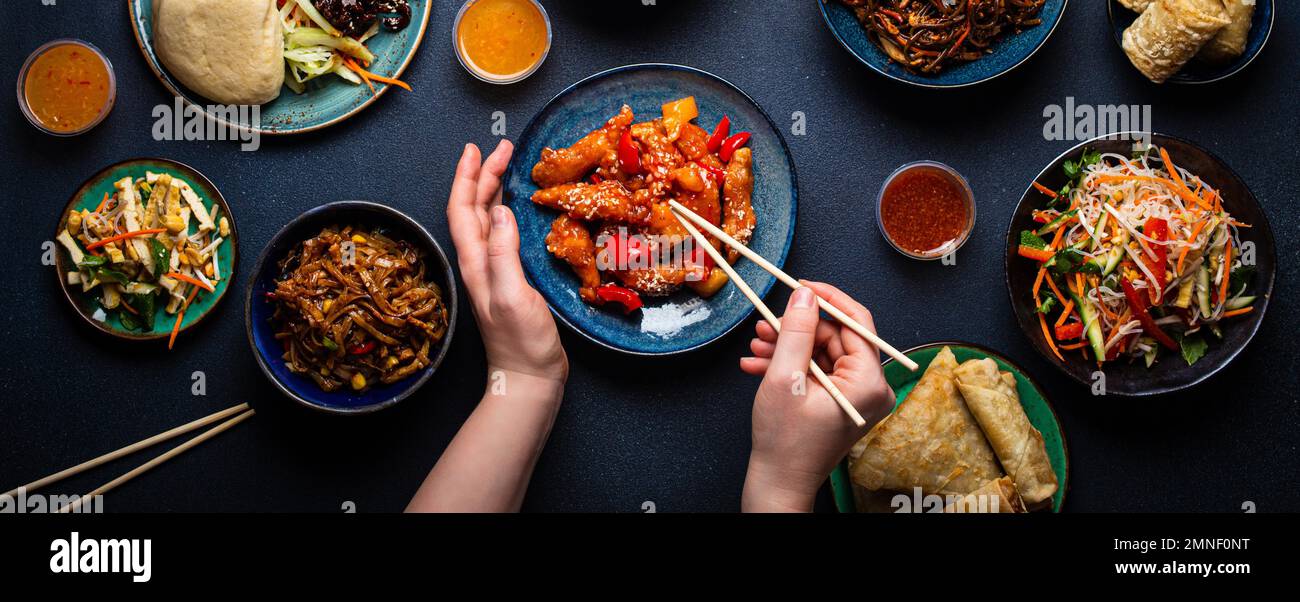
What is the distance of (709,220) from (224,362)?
6.82 ft

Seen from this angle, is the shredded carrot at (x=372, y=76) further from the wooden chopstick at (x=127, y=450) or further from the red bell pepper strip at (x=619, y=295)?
the wooden chopstick at (x=127, y=450)

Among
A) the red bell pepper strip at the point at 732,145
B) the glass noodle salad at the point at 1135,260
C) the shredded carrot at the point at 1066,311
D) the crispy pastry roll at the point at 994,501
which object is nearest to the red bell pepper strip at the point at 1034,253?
the glass noodle salad at the point at 1135,260

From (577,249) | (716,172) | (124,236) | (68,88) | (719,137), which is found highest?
(68,88)

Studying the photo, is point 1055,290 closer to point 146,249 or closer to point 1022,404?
point 1022,404

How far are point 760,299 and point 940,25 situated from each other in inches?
50.7

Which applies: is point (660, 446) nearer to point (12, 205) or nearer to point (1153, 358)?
point (1153, 358)

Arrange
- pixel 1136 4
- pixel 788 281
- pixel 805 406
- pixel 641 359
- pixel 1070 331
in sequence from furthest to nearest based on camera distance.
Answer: pixel 641 359 < pixel 1136 4 < pixel 1070 331 < pixel 788 281 < pixel 805 406

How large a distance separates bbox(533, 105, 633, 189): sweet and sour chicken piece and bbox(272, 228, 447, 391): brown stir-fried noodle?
0.61 meters

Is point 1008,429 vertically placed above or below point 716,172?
below

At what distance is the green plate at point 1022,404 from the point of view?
9.42 feet

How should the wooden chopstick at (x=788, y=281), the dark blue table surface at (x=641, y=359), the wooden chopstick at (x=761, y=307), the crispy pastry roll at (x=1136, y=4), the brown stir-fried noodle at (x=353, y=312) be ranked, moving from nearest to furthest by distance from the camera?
the wooden chopstick at (x=761, y=307)
the wooden chopstick at (x=788, y=281)
the brown stir-fried noodle at (x=353, y=312)
the crispy pastry roll at (x=1136, y=4)
the dark blue table surface at (x=641, y=359)

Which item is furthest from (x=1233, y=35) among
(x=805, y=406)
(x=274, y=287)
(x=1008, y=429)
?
(x=274, y=287)

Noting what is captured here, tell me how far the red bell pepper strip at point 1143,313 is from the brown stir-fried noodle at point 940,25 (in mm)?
1060

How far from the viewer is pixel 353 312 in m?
2.79
